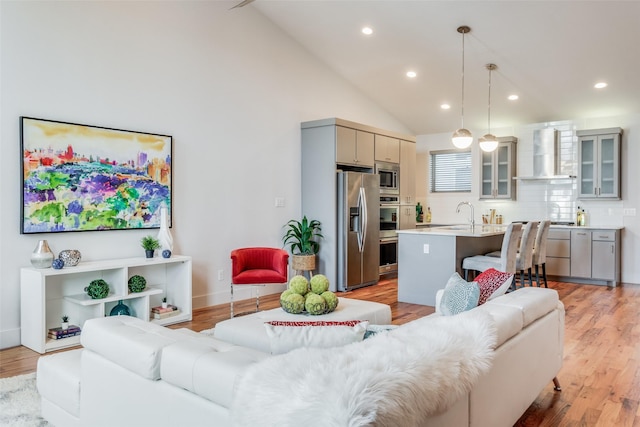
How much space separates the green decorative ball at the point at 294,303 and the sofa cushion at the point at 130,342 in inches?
45.9

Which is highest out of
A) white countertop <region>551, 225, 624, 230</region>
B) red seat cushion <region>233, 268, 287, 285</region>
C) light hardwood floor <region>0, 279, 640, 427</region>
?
white countertop <region>551, 225, 624, 230</region>

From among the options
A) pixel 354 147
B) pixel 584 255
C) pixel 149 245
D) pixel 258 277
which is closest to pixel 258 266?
pixel 258 277

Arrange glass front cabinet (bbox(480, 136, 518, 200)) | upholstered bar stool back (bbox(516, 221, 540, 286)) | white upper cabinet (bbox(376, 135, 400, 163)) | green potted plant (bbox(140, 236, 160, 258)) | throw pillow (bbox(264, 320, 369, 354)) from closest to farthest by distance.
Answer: throw pillow (bbox(264, 320, 369, 354)) → green potted plant (bbox(140, 236, 160, 258)) → upholstered bar stool back (bbox(516, 221, 540, 286)) → white upper cabinet (bbox(376, 135, 400, 163)) → glass front cabinet (bbox(480, 136, 518, 200))

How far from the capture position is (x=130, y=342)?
5.80 ft

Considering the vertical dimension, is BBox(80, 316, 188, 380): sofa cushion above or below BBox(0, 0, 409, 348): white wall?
below

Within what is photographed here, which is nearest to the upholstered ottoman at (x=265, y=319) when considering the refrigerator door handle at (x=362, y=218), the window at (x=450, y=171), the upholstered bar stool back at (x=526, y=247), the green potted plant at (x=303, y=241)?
the green potted plant at (x=303, y=241)

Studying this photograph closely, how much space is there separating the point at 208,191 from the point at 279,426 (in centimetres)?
440

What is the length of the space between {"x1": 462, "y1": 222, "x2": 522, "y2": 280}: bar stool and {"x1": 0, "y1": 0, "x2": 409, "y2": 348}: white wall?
96.2 inches

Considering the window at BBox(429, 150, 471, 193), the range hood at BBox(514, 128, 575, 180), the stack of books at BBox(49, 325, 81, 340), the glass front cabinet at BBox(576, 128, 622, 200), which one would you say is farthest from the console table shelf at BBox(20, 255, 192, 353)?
the glass front cabinet at BBox(576, 128, 622, 200)

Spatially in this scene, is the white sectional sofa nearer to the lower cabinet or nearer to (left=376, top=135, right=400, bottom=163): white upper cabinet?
(left=376, top=135, right=400, bottom=163): white upper cabinet

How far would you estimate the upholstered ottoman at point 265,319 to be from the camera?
271 centimetres

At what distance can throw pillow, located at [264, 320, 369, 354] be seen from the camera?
1.77m

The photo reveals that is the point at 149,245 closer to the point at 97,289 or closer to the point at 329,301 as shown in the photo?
the point at 97,289

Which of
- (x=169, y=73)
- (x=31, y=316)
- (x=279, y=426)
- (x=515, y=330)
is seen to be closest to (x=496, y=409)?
(x=515, y=330)
